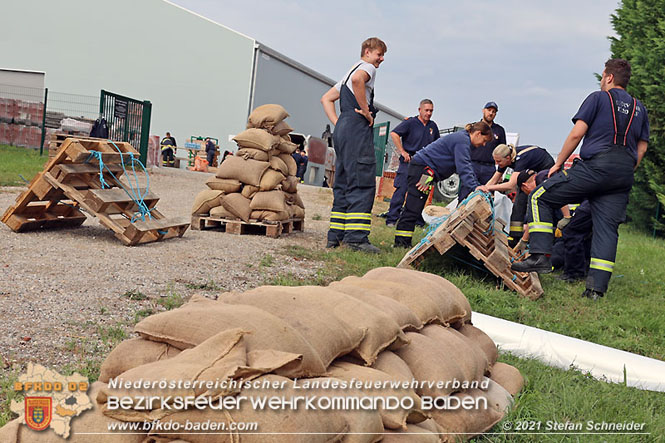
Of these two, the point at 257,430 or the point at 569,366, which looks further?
the point at 569,366

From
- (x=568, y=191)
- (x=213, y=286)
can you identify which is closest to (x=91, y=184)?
(x=213, y=286)

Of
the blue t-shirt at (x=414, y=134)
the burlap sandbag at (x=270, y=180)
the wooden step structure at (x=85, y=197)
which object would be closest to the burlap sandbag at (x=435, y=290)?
the wooden step structure at (x=85, y=197)

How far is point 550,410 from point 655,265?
21.4ft

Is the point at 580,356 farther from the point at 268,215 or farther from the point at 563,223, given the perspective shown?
the point at 268,215

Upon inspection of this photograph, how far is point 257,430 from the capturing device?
147 cm

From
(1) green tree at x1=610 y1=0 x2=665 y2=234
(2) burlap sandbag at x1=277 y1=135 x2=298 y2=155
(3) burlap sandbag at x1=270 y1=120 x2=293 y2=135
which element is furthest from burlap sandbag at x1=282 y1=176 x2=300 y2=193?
(1) green tree at x1=610 y1=0 x2=665 y2=234

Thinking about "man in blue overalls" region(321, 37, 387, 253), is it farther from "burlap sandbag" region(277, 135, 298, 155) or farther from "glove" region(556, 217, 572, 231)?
"glove" region(556, 217, 572, 231)

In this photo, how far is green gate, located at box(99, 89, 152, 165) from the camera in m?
16.2

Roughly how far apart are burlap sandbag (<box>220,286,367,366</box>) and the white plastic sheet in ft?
6.13

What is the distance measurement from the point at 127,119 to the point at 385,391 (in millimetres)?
16244

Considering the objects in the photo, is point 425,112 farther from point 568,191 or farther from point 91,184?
point 91,184

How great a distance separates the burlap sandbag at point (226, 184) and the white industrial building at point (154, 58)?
63.3ft

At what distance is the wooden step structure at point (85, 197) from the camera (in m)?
5.85

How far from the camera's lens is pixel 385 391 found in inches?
74.0
